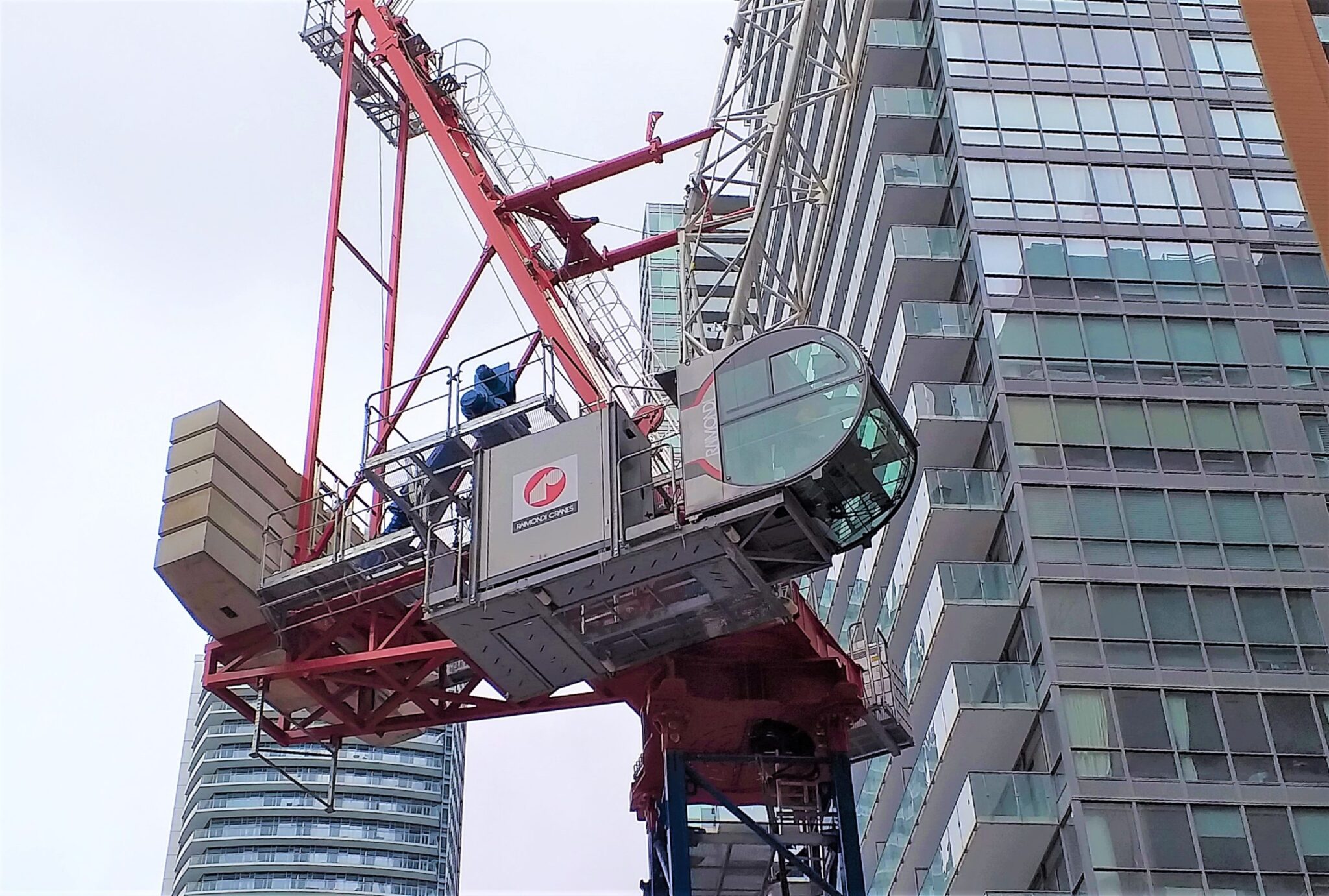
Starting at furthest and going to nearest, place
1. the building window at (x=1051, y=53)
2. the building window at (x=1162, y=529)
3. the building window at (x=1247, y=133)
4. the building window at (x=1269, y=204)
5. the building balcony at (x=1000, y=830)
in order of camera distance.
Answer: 1. the building window at (x=1051, y=53)
2. the building window at (x=1247, y=133)
3. the building window at (x=1269, y=204)
4. the building window at (x=1162, y=529)
5. the building balcony at (x=1000, y=830)

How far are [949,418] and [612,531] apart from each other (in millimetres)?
17779

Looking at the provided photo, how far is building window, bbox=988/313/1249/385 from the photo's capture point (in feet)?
135

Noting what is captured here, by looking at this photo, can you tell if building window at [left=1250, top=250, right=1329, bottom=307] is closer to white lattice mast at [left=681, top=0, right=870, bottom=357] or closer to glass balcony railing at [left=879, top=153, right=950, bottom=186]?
glass balcony railing at [left=879, top=153, right=950, bottom=186]

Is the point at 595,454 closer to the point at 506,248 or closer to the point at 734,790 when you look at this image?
the point at 734,790

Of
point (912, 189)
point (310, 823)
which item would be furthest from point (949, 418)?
point (310, 823)

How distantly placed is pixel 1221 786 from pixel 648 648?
47.0 feet

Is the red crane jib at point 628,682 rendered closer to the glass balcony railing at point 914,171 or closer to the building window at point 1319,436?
the building window at point 1319,436

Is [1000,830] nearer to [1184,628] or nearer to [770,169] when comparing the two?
[1184,628]

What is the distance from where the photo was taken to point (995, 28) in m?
46.5

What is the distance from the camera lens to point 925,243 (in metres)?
44.1

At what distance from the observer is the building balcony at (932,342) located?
140 ft

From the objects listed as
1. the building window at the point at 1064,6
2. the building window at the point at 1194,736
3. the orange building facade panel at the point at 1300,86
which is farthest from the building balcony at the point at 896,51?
the orange building facade panel at the point at 1300,86

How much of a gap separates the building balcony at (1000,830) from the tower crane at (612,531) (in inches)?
219

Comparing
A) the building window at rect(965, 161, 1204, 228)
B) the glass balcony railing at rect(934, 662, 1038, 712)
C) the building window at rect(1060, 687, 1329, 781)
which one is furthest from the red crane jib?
the building window at rect(965, 161, 1204, 228)
